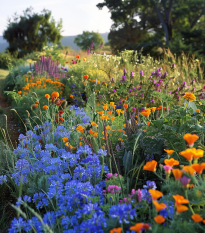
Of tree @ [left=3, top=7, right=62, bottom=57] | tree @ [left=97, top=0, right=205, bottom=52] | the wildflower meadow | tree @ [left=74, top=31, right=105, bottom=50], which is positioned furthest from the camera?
tree @ [left=74, top=31, right=105, bottom=50]

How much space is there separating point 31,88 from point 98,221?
14.5ft

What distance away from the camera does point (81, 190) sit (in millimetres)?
1185

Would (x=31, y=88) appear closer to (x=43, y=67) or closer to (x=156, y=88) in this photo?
(x=43, y=67)

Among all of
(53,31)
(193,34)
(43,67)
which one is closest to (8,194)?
→ (43,67)

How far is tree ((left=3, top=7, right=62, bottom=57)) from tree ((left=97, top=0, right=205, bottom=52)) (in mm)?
8219

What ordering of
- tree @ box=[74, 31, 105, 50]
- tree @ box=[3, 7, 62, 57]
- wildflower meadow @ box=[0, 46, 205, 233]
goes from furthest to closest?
tree @ box=[74, 31, 105, 50]
tree @ box=[3, 7, 62, 57]
wildflower meadow @ box=[0, 46, 205, 233]

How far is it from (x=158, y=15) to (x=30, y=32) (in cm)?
1555

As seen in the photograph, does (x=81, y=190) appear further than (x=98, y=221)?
Yes

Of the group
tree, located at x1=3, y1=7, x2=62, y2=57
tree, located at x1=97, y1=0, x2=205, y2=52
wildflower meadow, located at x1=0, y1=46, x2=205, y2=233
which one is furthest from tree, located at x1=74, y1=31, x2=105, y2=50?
wildflower meadow, located at x1=0, y1=46, x2=205, y2=233

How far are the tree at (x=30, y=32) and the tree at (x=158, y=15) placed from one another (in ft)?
27.0

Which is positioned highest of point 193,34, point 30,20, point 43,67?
point 30,20

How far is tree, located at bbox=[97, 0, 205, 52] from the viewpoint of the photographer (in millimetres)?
17672

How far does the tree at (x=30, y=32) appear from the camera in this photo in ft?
81.5

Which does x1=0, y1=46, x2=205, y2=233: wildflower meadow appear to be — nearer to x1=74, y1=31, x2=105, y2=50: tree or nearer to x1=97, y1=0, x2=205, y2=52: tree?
x1=97, y1=0, x2=205, y2=52: tree
